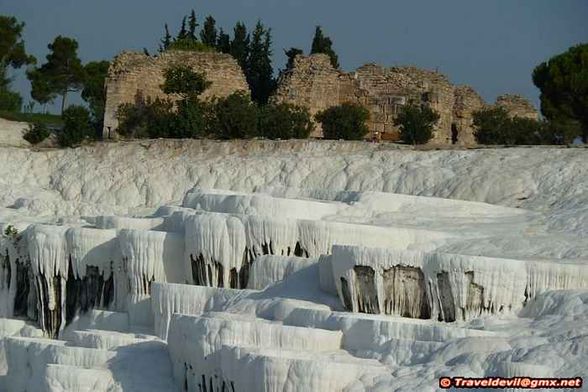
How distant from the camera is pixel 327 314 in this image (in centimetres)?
2072

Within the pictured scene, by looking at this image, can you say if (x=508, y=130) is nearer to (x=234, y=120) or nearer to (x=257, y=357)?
(x=234, y=120)

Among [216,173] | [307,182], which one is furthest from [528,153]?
[216,173]

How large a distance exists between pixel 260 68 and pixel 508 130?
14207 millimetres

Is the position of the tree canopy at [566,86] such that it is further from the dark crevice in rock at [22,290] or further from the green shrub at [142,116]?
the dark crevice in rock at [22,290]

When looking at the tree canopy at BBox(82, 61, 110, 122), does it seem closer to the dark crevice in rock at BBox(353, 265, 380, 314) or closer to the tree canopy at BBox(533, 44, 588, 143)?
the tree canopy at BBox(533, 44, 588, 143)

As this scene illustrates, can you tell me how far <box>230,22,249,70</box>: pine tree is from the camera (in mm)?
49853

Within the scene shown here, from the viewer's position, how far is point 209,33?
171ft

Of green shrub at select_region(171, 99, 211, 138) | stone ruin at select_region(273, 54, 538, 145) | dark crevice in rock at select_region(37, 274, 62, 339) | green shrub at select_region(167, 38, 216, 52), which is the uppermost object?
green shrub at select_region(167, 38, 216, 52)

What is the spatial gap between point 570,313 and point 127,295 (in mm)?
7712

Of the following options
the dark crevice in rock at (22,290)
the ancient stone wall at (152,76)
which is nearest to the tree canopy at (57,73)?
the ancient stone wall at (152,76)

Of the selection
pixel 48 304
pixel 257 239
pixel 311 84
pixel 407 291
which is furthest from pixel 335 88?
pixel 407 291

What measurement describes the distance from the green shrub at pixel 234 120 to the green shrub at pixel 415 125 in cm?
311

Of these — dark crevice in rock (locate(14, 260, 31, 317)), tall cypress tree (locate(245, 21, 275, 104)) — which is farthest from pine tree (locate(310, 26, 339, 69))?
dark crevice in rock (locate(14, 260, 31, 317))

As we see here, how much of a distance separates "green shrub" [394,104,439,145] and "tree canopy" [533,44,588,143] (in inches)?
128
